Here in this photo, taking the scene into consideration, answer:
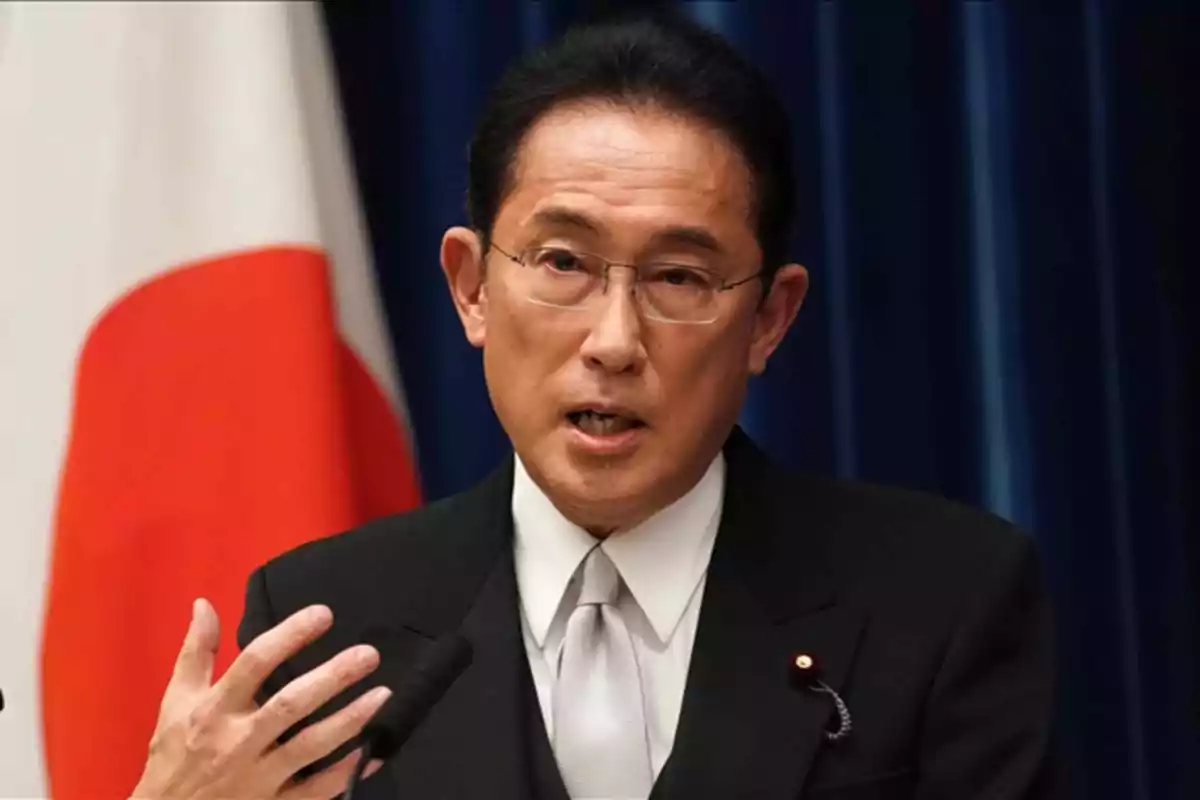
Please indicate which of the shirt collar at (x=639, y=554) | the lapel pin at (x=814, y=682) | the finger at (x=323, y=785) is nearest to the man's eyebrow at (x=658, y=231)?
the shirt collar at (x=639, y=554)

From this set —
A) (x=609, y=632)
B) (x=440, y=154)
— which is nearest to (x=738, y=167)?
(x=609, y=632)

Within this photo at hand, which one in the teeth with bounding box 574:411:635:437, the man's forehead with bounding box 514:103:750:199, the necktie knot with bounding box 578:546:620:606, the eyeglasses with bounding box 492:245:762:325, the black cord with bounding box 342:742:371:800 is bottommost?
the black cord with bounding box 342:742:371:800

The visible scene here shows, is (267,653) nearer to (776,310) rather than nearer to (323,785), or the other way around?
(323,785)

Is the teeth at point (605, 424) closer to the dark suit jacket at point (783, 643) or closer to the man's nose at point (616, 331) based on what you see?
the man's nose at point (616, 331)

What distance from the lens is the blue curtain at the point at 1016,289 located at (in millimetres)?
1755

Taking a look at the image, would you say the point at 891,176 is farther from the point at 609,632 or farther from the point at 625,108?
the point at 609,632

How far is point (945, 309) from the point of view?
5.90 ft

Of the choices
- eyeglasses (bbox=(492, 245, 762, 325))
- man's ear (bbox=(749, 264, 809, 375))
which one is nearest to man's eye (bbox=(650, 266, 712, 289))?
eyeglasses (bbox=(492, 245, 762, 325))

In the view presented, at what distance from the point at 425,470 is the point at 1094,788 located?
103 centimetres

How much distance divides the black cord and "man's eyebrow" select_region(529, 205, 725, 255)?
1.68ft

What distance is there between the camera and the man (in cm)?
A: 121

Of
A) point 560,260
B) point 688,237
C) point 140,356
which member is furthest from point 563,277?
point 140,356

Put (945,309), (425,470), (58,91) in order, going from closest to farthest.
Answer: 1. (58,91)
2. (945,309)
3. (425,470)

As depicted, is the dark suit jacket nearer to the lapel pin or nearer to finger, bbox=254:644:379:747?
the lapel pin
